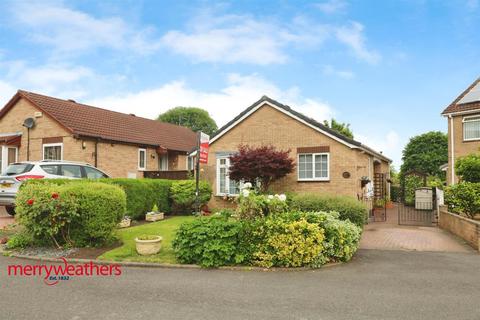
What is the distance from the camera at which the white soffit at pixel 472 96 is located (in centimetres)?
2161

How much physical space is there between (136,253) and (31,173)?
23.6ft

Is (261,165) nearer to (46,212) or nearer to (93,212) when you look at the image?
(93,212)

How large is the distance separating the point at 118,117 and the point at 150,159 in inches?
170

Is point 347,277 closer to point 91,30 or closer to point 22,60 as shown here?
point 91,30

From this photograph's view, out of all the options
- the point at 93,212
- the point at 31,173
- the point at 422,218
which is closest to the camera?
the point at 93,212

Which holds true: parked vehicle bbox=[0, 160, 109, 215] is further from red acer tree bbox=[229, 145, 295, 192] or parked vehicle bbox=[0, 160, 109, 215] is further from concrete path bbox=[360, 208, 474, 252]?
concrete path bbox=[360, 208, 474, 252]

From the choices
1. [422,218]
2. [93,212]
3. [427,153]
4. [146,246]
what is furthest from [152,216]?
[427,153]

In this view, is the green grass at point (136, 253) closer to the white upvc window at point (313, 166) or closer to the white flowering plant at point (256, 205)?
the white flowering plant at point (256, 205)

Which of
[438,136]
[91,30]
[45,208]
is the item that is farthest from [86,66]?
[438,136]

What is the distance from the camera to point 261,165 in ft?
49.4

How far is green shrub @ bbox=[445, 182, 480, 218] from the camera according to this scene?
40.7 feet

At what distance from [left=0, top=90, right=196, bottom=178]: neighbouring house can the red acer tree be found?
8.76 m

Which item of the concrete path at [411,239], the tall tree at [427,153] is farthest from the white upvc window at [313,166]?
the tall tree at [427,153]

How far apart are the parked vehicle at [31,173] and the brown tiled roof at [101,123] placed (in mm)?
5259
